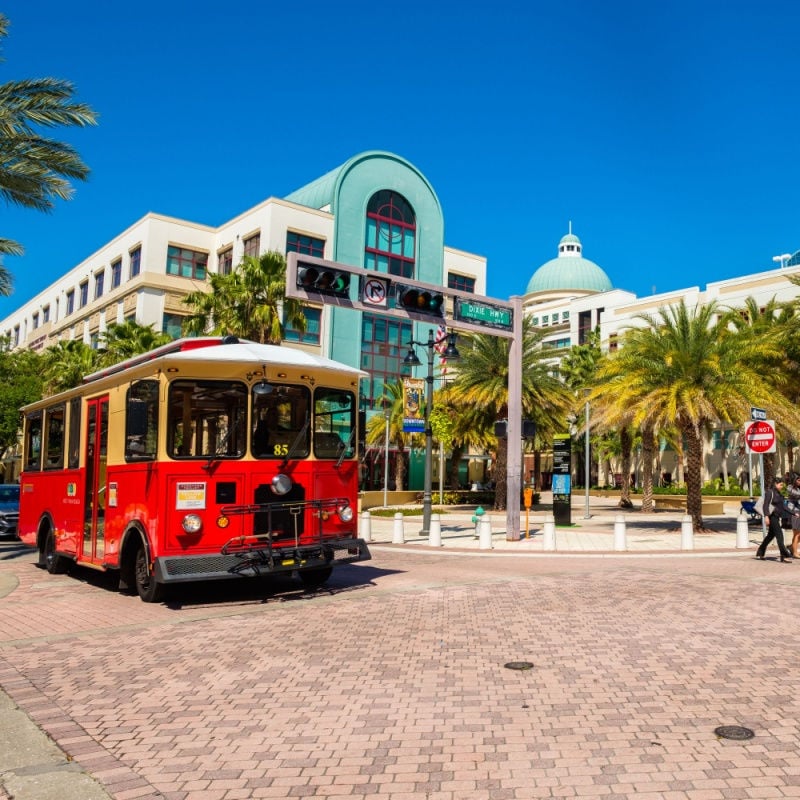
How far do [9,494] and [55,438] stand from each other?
1040cm

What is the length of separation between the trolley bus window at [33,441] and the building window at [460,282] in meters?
45.1

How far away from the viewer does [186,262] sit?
49.2 m

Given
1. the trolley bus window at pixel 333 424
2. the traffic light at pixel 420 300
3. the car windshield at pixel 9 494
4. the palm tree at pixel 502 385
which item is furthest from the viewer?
the palm tree at pixel 502 385

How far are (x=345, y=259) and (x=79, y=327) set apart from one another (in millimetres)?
23150

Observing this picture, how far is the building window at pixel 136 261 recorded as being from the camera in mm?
48469

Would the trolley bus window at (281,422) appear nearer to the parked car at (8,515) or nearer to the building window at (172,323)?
the parked car at (8,515)

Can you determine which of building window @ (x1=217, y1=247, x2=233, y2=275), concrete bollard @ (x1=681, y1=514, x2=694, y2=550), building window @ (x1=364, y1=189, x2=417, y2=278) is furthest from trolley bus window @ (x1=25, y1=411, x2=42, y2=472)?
building window @ (x1=364, y1=189, x2=417, y2=278)

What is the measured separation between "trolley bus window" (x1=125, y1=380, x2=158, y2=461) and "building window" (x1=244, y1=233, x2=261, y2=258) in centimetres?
3775

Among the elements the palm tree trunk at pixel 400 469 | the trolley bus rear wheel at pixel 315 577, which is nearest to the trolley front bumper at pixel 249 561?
the trolley bus rear wheel at pixel 315 577

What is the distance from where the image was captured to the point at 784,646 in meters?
7.32

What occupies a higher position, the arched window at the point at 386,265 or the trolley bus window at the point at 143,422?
the arched window at the point at 386,265

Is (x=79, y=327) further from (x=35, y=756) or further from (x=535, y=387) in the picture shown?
(x=35, y=756)

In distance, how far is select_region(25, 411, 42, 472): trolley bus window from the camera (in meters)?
13.6

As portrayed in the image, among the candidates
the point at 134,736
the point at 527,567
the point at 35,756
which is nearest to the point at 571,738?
the point at 134,736
